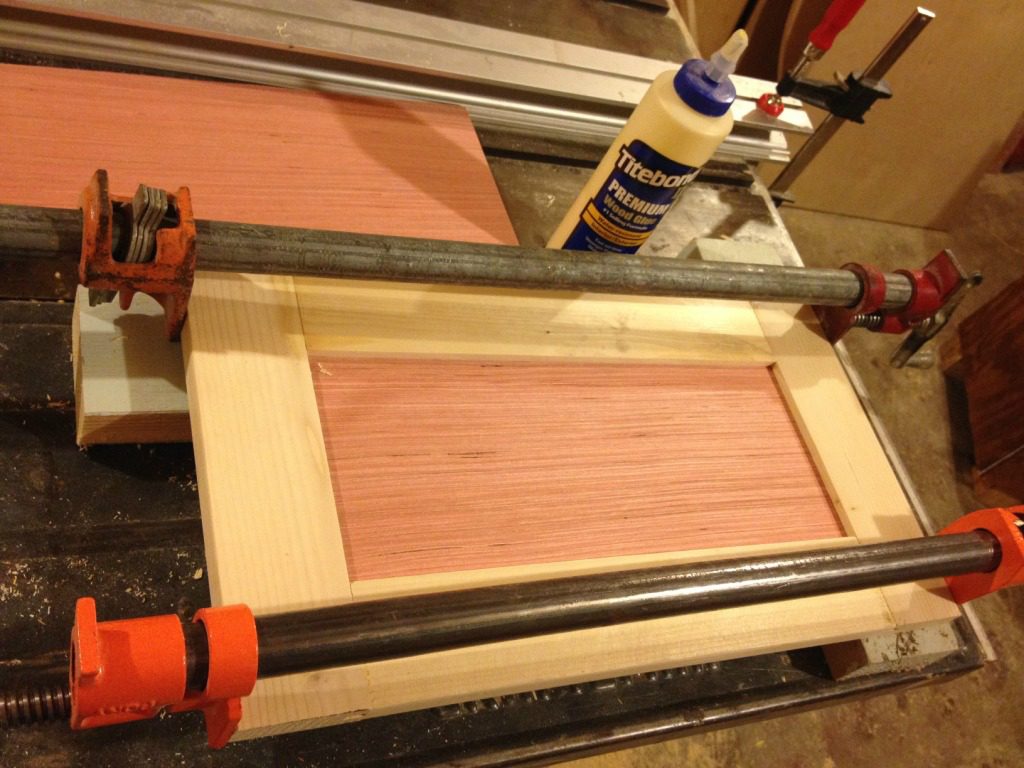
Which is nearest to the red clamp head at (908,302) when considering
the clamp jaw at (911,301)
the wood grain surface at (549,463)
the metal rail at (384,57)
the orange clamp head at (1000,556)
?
the clamp jaw at (911,301)

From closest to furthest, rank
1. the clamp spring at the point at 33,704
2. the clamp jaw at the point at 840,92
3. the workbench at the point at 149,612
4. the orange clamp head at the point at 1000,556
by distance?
the clamp spring at the point at 33,704 < the workbench at the point at 149,612 < the orange clamp head at the point at 1000,556 < the clamp jaw at the point at 840,92

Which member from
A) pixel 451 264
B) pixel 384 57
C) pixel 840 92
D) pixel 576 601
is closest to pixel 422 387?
pixel 451 264

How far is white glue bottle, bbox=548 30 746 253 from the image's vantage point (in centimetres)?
96

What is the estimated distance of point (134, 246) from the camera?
72 cm

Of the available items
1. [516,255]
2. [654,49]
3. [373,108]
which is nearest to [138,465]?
[516,255]

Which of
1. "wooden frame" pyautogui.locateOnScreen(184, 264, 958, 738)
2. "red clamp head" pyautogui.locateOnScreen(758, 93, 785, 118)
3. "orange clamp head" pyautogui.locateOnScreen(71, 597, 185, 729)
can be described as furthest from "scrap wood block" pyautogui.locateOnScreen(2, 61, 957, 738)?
"red clamp head" pyautogui.locateOnScreen(758, 93, 785, 118)

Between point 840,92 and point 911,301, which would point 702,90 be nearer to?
point 911,301

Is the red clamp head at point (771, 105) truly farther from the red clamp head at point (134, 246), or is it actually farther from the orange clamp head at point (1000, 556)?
the red clamp head at point (134, 246)

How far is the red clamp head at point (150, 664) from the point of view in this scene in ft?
1.81

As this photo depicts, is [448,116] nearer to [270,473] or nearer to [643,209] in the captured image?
[643,209]

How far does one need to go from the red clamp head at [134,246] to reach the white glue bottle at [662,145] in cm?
55

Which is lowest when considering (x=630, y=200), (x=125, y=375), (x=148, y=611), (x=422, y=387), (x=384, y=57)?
(x=148, y=611)

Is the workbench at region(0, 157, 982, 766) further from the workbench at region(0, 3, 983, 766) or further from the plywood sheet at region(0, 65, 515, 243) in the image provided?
the plywood sheet at region(0, 65, 515, 243)

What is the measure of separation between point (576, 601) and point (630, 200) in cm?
56
